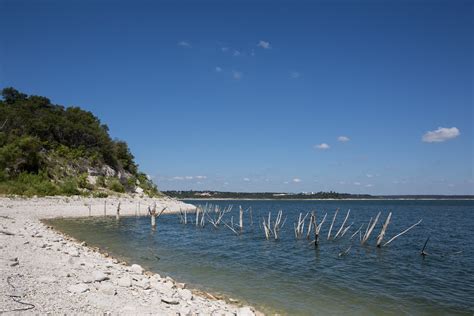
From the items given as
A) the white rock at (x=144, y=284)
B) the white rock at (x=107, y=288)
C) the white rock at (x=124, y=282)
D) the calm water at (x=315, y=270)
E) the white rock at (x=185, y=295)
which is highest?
the white rock at (x=107, y=288)

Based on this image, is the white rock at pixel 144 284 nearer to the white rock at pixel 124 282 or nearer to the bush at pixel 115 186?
the white rock at pixel 124 282

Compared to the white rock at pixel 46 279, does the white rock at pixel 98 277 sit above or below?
below

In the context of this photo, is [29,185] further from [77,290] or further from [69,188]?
[77,290]

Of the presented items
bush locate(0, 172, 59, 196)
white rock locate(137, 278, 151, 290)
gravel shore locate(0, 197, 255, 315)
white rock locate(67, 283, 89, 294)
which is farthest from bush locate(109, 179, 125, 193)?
white rock locate(67, 283, 89, 294)

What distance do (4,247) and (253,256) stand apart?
1244 cm

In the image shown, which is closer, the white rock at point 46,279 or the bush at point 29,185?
the white rock at point 46,279

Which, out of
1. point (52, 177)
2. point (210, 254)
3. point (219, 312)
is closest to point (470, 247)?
point (210, 254)

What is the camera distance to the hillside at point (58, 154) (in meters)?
47.1

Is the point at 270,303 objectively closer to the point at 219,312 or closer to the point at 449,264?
the point at 219,312

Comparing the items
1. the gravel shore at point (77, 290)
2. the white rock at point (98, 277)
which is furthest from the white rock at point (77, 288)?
the white rock at point (98, 277)

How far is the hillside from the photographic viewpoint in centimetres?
4706

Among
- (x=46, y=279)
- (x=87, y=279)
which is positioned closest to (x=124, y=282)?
(x=87, y=279)

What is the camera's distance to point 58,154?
2314 inches

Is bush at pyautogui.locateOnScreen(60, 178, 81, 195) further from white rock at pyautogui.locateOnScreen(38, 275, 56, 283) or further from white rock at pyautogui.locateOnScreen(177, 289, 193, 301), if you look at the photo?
white rock at pyautogui.locateOnScreen(177, 289, 193, 301)
